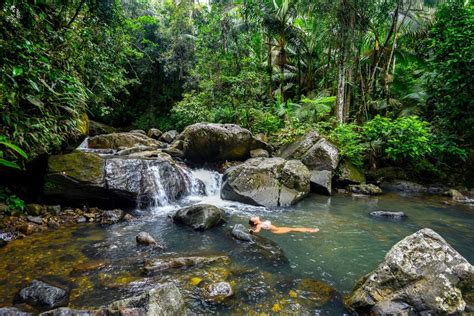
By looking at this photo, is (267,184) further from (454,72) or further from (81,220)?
(454,72)

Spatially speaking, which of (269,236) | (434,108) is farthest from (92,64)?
(434,108)

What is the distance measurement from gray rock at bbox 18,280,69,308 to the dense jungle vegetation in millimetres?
2347

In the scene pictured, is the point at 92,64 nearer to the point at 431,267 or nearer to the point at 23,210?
the point at 23,210

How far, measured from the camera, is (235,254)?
16.4ft

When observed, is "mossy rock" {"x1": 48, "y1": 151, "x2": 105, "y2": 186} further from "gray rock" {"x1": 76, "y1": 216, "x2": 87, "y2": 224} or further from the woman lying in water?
the woman lying in water

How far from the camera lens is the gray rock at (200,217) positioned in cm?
629

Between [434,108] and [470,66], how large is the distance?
102 inches

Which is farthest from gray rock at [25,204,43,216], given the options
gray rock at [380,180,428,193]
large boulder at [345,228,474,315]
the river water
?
gray rock at [380,180,428,193]

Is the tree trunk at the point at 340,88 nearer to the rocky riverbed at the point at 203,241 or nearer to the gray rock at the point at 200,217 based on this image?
the rocky riverbed at the point at 203,241

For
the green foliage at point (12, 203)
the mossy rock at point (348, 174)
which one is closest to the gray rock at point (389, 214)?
the mossy rock at point (348, 174)

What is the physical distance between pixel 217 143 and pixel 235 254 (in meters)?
7.22

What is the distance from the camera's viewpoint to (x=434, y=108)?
1245 centimetres

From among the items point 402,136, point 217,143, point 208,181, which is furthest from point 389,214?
point 217,143

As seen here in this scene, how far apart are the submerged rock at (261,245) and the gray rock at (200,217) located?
0.74m
